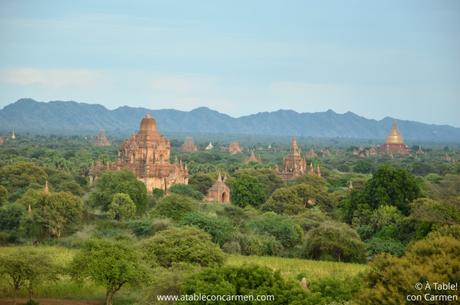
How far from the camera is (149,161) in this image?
3273 inches

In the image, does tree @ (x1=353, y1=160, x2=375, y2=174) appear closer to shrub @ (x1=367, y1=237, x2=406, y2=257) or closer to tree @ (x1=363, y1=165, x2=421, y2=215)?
tree @ (x1=363, y1=165, x2=421, y2=215)

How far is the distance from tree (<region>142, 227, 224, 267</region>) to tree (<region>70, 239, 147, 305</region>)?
2.83 meters

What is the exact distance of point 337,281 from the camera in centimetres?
3134

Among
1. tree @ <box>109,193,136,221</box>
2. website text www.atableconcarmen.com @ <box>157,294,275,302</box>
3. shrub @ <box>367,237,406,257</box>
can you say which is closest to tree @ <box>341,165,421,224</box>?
shrub @ <box>367,237,406,257</box>

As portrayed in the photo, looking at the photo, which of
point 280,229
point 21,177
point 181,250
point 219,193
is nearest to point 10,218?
point 280,229

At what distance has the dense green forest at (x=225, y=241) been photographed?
88.5 ft

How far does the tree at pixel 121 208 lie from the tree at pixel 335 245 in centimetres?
1731

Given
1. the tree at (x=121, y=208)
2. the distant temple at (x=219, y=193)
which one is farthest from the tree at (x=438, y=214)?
the distant temple at (x=219, y=193)

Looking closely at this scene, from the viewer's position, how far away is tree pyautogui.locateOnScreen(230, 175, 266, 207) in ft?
248

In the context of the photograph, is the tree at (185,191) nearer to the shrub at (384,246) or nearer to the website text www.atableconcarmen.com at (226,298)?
the shrub at (384,246)

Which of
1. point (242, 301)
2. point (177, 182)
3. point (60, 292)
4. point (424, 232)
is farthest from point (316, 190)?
point (242, 301)

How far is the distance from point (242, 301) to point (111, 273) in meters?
8.56

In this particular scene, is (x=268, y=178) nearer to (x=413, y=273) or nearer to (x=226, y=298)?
(x=226, y=298)

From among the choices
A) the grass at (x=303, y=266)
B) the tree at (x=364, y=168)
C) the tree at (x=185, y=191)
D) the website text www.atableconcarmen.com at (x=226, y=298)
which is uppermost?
the website text www.atableconcarmen.com at (x=226, y=298)
